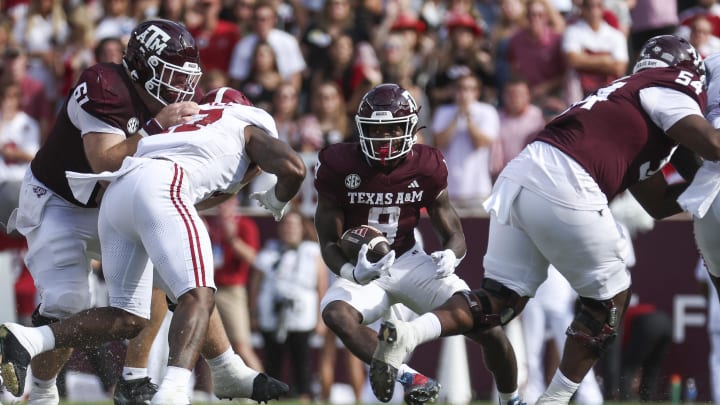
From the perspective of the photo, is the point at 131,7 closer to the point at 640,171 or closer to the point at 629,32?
the point at 629,32

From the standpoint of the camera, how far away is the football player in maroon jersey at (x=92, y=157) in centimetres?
672

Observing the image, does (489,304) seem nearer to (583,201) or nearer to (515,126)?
(583,201)

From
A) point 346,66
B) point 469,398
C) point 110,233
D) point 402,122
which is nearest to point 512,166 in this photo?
point 402,122

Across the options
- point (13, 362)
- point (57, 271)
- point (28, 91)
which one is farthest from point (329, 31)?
point (13, 362)

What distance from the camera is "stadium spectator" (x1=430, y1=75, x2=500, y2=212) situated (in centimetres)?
1107

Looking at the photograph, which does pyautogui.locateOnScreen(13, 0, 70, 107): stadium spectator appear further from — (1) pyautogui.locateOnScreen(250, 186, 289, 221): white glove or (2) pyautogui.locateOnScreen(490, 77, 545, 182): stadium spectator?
(1) pyautogui.locateOnScreen(250, 186, 289, 221): white glove

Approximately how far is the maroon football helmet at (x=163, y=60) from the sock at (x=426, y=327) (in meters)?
1.69

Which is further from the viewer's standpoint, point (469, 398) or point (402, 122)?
point (469, 398)

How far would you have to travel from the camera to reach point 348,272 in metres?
6.80

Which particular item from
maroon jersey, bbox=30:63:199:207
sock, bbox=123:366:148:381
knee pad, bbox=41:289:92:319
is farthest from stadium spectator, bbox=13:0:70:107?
sock, bbox=123:366:148:381

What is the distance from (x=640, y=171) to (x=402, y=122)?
1.23 m

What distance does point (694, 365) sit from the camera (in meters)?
10.7

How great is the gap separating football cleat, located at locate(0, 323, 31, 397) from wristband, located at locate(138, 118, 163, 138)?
1.19m

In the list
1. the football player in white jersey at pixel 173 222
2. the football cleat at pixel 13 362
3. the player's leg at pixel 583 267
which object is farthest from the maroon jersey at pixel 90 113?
the player's leg at pixel 583 267
